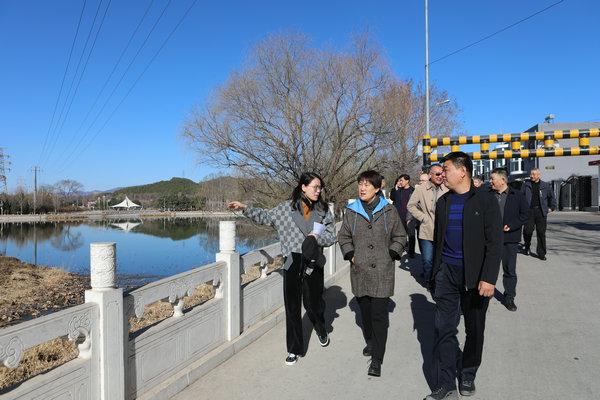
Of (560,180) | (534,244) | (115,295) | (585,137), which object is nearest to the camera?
(115,295)

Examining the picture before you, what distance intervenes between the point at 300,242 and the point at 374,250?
805mm

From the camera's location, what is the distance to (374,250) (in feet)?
12.7

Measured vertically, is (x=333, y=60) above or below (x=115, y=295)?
above

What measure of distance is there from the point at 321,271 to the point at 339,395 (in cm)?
136

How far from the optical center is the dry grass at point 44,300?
712 cm

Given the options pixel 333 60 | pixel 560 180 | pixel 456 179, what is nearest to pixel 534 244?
pixel 333 60

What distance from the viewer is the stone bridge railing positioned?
2439mm

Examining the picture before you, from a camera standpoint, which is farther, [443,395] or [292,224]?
[292,224]

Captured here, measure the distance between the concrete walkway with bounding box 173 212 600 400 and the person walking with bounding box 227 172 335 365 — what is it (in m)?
0.42

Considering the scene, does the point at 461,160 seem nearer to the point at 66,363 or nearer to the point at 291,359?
the point at 291,359

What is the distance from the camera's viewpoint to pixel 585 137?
14180 millimetres

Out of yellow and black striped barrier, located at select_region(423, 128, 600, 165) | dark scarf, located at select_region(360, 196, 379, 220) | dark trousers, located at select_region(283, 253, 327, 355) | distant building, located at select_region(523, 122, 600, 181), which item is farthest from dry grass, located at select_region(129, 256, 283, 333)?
distant building, located at select_region(523, 122, 600, 181)

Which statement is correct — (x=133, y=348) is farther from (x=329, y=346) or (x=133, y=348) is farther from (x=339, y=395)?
(x=329, y=346)

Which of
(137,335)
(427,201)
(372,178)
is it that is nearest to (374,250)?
(372,178)
